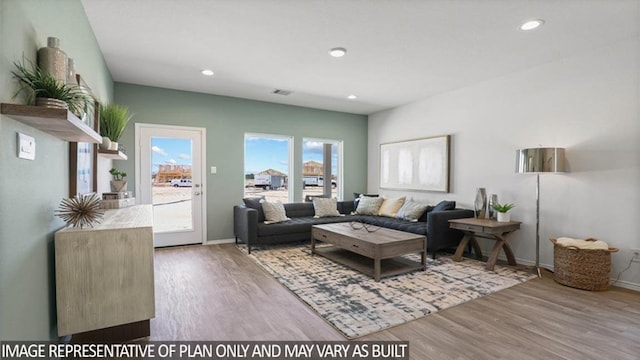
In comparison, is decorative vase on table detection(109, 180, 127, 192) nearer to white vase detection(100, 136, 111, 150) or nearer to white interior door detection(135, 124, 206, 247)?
white vase detection(100, 136, 111, 150)

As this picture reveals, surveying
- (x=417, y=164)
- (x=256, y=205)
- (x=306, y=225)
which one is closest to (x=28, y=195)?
(x=256, y=205)

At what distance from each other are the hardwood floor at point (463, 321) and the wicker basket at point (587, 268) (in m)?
0.10

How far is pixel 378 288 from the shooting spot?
10.1 ft

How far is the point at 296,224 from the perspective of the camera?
4.84 metres

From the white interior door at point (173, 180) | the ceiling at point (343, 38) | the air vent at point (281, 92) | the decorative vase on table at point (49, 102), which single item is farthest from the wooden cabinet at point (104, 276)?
the air vent at point (281, 92)

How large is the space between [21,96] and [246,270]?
275 centimetres

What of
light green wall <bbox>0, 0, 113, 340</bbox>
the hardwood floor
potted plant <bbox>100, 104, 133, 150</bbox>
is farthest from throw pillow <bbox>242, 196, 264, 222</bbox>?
light green wall <bbox>0, 0, 113, 340</bbox>

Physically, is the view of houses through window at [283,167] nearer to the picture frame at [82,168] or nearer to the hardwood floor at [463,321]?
the hardwood floor at [463,321]

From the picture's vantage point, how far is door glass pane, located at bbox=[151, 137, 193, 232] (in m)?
4.83

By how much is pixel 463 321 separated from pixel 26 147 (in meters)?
3.02

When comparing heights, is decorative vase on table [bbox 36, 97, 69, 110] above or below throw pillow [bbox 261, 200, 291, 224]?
above

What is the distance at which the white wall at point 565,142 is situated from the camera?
3164mm

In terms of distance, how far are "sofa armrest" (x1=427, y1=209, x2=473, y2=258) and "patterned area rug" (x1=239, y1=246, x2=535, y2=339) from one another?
21cm

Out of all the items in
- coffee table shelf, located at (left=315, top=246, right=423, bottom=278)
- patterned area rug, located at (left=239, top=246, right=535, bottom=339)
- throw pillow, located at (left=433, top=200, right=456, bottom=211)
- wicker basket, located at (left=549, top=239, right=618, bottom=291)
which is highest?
throw pillow, located at (left=433, top=200, right=456, bottom=211)
